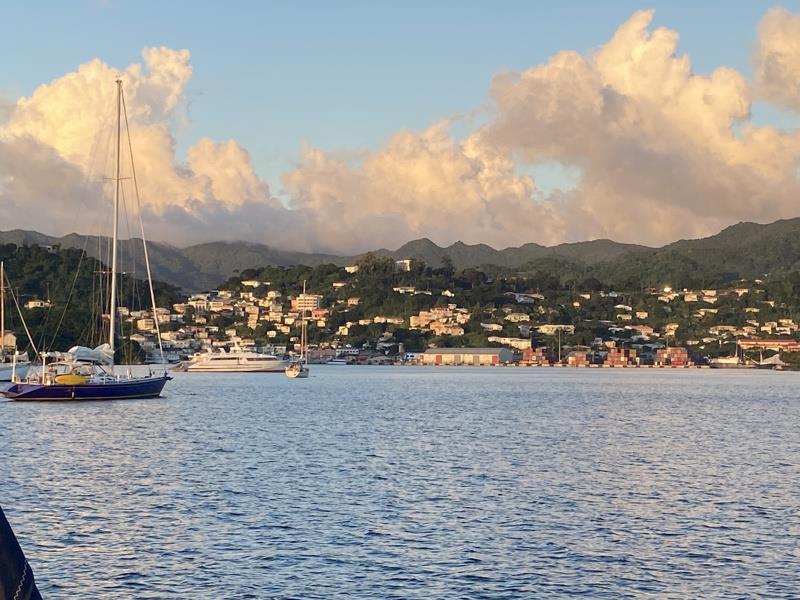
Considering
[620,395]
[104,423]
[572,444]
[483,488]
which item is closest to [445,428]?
[572,444]

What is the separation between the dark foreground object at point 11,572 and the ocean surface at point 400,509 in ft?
53.9

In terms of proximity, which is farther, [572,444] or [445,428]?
[445,428]

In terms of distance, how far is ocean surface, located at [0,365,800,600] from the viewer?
25609mm

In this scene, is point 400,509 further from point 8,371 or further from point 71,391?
point 8,371

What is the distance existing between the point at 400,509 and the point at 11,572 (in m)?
28.3

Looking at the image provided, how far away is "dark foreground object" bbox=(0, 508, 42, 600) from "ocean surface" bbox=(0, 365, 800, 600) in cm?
1644

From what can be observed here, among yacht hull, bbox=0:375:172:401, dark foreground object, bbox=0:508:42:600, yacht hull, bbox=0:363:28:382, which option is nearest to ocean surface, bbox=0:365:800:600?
yacht hull, bbox=0:375:172:401

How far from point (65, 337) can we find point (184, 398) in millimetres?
85634

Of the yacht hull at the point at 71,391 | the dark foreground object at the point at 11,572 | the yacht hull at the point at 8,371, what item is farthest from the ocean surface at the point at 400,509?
the yacht hull at the point at 8,371

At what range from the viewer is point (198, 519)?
110 ft

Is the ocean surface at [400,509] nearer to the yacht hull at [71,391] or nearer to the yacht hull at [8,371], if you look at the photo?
the yacht hull at [71,391]

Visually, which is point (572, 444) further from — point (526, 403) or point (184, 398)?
point (184, 398)

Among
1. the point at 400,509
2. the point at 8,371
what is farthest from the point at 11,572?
the point at 8,371

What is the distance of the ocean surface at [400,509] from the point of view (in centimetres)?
2561
